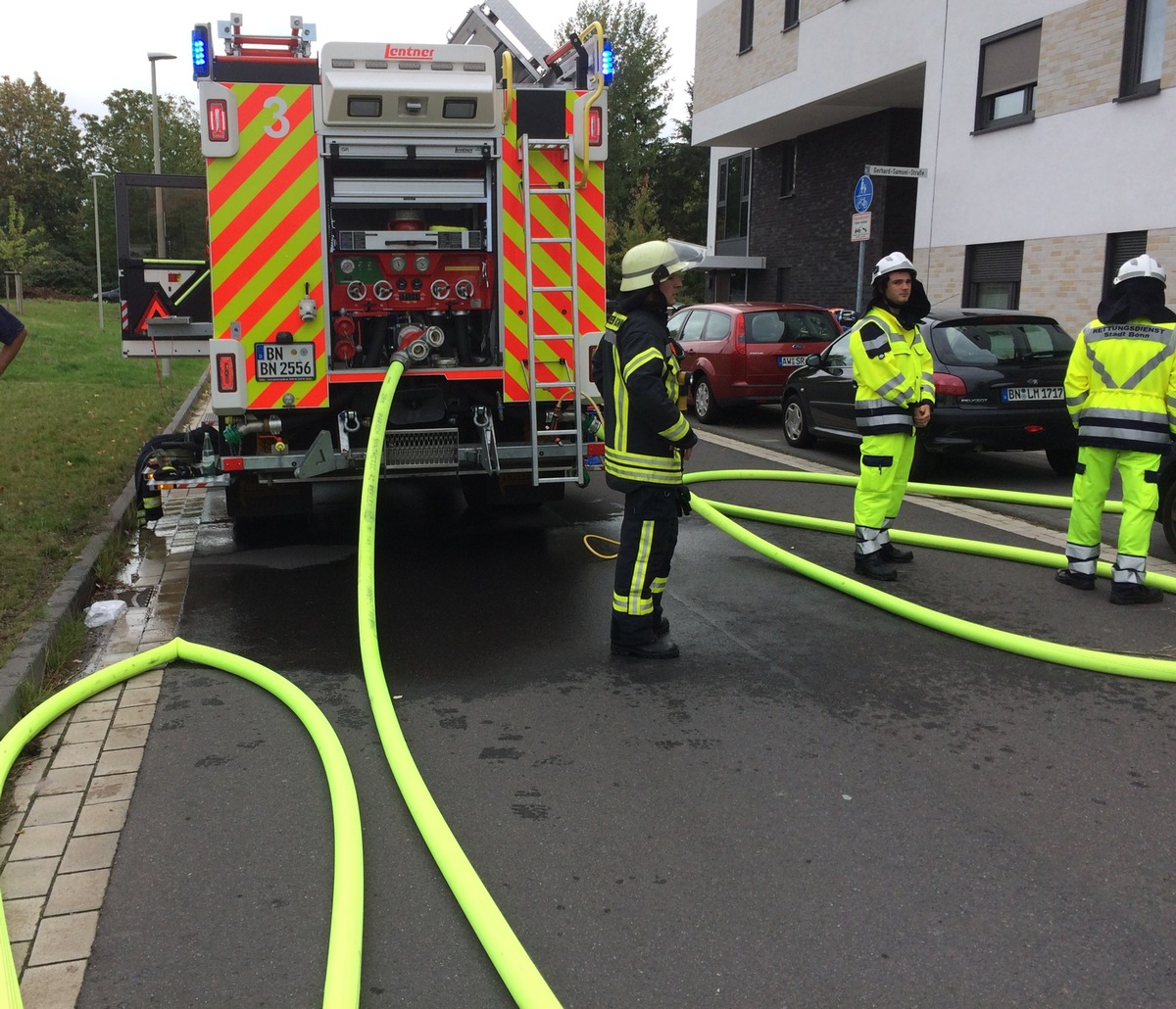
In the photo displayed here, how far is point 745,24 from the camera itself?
24078mm

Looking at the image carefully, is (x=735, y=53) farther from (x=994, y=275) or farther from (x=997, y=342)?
(x=997, y=342)

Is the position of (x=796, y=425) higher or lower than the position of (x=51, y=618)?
higher

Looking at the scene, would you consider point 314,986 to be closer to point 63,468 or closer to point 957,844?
point 957,844

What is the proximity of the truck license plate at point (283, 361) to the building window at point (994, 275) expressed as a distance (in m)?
12.6

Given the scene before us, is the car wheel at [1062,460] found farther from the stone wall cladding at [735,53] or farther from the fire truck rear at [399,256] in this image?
the stone wall cladding at [735,53]

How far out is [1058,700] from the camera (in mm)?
4520

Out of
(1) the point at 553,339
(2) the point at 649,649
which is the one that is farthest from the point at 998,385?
(2) the point at 649,649

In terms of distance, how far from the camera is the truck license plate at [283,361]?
6426 millimetres

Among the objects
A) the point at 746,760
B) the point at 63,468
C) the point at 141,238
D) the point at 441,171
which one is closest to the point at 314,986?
the point at 746,760

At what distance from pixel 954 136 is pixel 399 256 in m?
13.2

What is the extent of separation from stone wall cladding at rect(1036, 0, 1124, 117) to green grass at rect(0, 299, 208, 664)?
39.9ft

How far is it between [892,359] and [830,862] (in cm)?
363

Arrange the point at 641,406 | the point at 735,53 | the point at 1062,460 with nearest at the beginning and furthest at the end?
the point at 641,406
the point at 1062,460
the point at 735,53

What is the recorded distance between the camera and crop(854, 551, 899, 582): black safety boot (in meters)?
6.33
